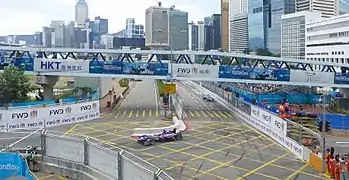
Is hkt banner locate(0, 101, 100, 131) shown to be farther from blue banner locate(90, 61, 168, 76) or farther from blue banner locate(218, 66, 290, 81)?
blue banner locate(218, 66, 290, 81)

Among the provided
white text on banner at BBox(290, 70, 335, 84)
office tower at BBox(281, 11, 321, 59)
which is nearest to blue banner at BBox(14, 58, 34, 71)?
white text on banner at BBox(290, 70, 335, 84)

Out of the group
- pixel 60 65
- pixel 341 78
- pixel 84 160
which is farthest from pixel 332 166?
pixel 341 78

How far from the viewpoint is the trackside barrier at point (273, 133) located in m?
19.2

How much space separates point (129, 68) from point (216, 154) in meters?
23.1

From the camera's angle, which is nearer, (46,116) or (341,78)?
(46,116)

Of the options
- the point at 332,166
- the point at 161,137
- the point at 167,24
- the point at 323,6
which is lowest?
the point at 332,166

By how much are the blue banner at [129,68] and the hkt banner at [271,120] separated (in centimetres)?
1369

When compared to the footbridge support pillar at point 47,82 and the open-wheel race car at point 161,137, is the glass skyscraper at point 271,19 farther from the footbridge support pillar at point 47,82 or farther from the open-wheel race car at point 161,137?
the open-wheel race car at point 161,137

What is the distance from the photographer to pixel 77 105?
32469 mm

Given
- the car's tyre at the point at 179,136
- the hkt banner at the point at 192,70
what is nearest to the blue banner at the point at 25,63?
the hkt banner at the point at 192,70

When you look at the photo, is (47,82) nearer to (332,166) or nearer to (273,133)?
(273,133)

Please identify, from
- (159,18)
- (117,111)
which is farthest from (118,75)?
(159,18)

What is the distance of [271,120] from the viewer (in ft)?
86.1

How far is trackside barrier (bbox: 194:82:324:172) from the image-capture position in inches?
757
